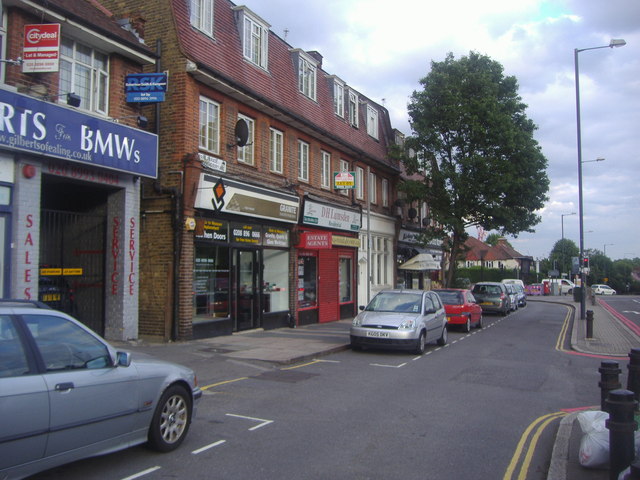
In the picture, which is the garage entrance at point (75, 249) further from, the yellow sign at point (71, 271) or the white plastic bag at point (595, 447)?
the white plastic bag at point (595, 447)

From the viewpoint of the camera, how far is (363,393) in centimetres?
873

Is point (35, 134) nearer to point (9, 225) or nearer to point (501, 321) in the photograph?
point (9, 225)

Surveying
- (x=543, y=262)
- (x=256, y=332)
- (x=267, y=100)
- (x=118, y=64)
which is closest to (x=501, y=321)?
(x=256, y=332)

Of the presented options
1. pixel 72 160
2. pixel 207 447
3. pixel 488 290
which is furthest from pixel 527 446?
pixel 488 290

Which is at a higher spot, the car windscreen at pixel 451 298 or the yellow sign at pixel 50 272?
the yellow sign at pixel 50 272

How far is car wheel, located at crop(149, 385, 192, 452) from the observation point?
542cm

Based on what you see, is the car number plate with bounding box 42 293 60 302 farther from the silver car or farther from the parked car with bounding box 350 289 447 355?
the silver car

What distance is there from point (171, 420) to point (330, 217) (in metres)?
15.2

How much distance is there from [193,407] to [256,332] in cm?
1021

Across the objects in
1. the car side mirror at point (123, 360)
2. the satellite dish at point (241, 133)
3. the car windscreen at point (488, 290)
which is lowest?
the car windscreen at point (488, 290)

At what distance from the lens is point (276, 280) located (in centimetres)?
1781

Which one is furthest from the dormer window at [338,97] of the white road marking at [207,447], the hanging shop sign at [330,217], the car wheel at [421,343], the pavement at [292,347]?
the white road marking at [207,447]

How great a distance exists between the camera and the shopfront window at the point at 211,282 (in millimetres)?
14009

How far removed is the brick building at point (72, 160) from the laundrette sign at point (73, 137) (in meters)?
0.02
